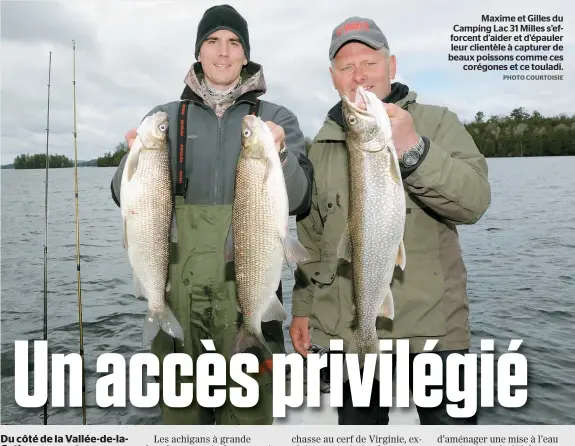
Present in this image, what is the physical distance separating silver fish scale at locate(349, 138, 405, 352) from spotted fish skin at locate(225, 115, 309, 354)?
337mm

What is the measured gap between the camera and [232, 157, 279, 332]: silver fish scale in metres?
2.98

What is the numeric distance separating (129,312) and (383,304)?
8135mm

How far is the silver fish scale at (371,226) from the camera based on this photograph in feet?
9.26

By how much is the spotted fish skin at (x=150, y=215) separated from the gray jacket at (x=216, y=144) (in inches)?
17.3

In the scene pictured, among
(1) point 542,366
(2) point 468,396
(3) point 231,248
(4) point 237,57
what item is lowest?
(1) point 542,366

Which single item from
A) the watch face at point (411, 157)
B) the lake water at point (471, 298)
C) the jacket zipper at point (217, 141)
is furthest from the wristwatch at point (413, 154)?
the lake water at point (471, 298)

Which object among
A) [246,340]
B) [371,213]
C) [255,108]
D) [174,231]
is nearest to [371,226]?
[371,213]

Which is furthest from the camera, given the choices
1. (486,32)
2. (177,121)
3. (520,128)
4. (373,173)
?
(520,128)

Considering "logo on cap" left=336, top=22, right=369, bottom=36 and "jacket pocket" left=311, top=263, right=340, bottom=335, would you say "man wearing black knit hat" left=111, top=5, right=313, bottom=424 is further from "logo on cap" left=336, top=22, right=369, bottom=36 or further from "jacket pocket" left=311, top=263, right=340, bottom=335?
"logo on cap" left=336, top=22, right=369, bottom=36

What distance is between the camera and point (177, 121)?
3.68m

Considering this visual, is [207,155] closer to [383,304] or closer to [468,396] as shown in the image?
[383,304]

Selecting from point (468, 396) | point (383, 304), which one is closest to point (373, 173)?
point (383, 304)

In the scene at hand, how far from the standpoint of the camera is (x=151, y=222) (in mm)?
3152

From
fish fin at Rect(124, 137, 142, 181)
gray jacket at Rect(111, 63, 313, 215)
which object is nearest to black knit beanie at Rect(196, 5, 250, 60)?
gray jacket at Rect(111, 63, 313, 215)
